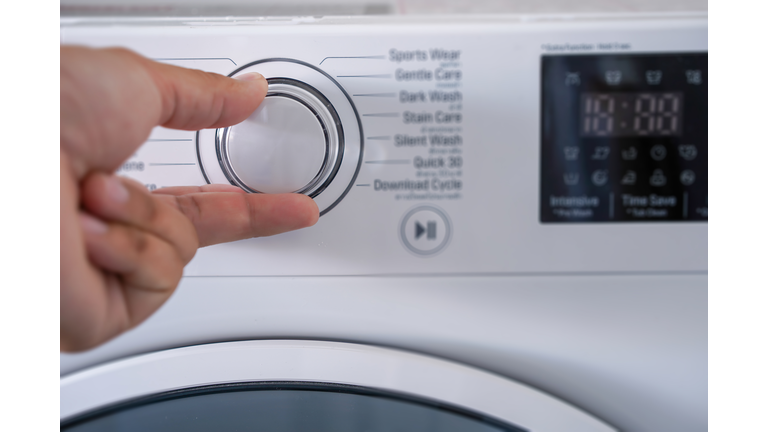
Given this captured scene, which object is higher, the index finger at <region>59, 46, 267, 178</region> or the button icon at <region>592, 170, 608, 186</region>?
the index finger at <region>59, 46, 267, 178</region>

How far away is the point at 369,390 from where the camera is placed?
1.37 ft

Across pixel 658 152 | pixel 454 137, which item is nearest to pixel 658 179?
pixel 658 152

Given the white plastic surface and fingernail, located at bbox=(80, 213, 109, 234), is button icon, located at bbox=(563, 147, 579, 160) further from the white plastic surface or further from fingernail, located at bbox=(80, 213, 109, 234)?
fingernail, located at bbox=(80, 213, 109, 234)

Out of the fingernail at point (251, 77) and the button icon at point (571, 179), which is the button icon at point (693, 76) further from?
the fingernail at point (251, 77)

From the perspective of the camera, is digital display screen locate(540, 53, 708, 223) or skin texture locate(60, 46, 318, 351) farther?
digital display screen locate(540, 53, 708, 223)

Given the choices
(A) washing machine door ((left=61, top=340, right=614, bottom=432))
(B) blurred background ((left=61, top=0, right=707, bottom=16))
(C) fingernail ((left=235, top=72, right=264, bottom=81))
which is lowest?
(A) washing machine door ((left=61, top=340, right=614, bottom=432))

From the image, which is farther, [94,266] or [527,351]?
[527,351]

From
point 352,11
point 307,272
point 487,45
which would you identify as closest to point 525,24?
point 487,45

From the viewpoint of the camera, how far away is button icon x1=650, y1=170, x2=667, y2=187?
0.39 m

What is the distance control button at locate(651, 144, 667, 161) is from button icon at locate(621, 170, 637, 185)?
2 centimetres

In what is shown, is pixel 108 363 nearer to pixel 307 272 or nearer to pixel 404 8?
pixel 307 272

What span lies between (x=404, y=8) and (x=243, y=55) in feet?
0.54

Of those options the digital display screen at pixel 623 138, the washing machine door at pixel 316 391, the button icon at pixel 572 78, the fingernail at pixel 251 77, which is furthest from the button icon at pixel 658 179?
the fingernail at pixel 251 77

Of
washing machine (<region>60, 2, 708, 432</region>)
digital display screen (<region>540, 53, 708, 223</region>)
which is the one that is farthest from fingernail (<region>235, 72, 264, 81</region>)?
digital display screen (<region>540, 53, 708, 223</region>)
